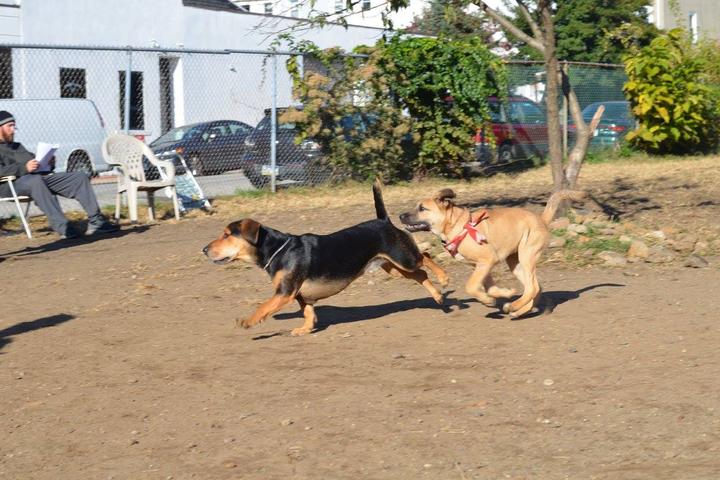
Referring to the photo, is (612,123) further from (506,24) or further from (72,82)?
(506,24)

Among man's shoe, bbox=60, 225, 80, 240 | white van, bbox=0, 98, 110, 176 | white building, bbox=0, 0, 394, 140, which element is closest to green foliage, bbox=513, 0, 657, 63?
white building, bbox=0, 0, 394, 140

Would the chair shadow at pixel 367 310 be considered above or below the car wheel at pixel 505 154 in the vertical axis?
below

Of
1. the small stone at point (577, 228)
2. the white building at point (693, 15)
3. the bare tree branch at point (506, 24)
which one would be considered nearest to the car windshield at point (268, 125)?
the bare tree branch at point (506, 24)

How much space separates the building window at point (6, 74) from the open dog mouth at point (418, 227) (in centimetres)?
976

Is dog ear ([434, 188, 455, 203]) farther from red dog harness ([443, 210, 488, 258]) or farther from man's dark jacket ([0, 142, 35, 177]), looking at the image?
man's dark jacket ([0, 142, 35, 177])

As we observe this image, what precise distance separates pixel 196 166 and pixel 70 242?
5460 mm

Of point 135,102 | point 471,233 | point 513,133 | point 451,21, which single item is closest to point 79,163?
point 135,102

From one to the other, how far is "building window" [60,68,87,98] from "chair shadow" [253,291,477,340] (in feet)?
41.9

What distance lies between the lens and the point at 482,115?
18.8 meters

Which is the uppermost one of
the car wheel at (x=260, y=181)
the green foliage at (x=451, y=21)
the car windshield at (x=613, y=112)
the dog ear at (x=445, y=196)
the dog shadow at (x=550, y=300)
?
the green foliage at (x=451, y=21)

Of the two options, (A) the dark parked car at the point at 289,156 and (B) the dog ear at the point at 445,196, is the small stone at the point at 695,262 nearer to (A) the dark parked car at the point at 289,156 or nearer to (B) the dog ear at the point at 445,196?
(B) the dog ear at the point at 445,196

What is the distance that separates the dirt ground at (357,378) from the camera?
512 cm

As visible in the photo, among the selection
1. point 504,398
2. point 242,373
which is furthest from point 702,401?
point 242,373

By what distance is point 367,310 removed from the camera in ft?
29.2
